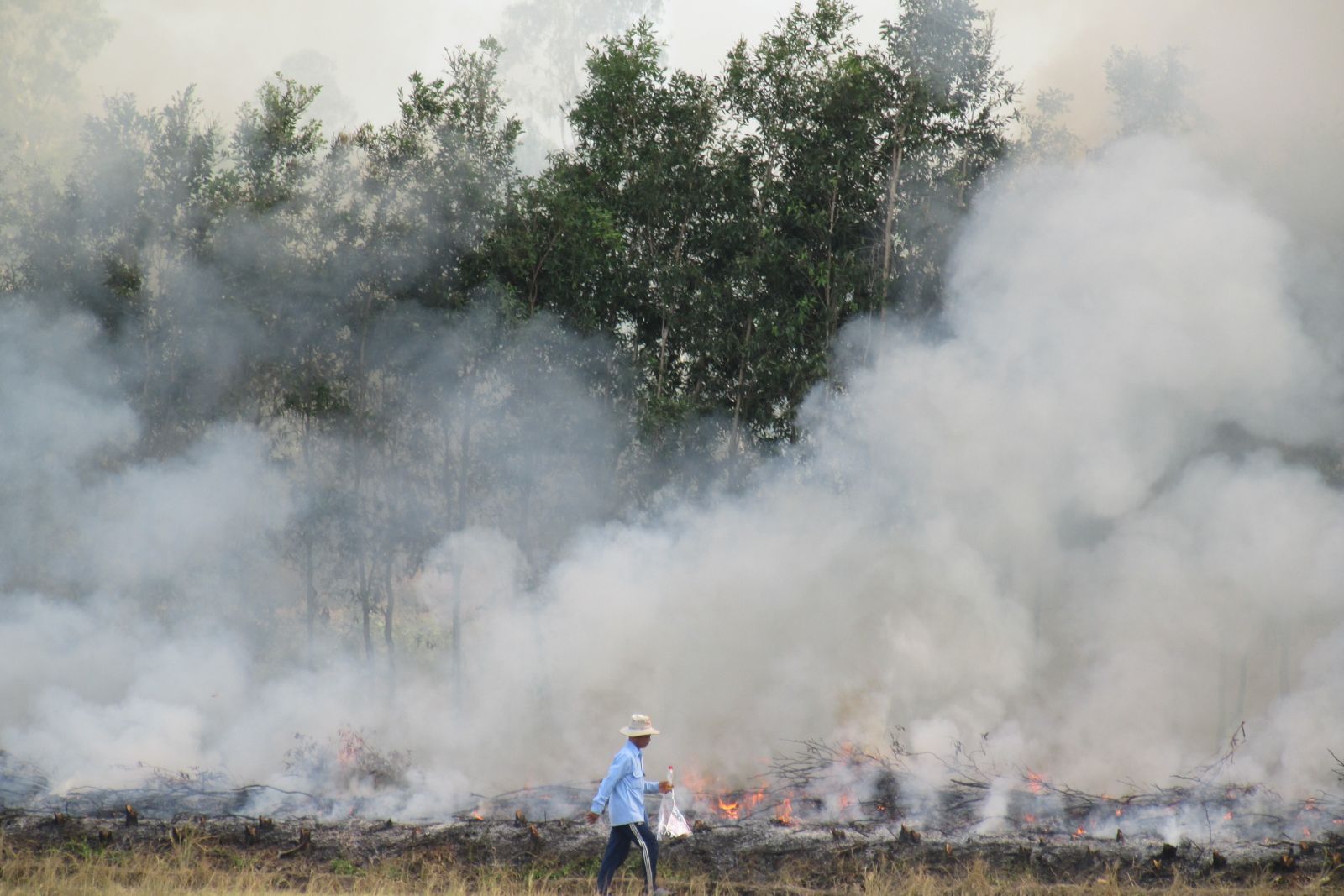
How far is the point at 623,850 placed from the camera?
10211mm

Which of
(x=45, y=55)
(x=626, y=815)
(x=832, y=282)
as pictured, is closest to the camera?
(x=626, y=815)

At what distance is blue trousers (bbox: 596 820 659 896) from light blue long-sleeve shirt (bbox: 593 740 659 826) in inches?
3.8

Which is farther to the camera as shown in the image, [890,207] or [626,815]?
[890,207]

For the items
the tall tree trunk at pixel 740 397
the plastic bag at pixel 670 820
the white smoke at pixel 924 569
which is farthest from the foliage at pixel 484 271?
the plastic bag at pixel 670 820

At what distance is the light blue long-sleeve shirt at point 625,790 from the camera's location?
394 inches

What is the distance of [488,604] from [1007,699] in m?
8.80

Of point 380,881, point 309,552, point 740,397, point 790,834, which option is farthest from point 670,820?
point 309,552

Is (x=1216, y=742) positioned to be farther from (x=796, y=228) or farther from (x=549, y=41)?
(x=549, y=41)

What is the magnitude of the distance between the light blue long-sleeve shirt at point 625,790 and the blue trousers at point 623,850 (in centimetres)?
10

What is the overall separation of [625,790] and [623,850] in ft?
1.81

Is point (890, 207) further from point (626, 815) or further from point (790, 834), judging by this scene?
point (626, 815)

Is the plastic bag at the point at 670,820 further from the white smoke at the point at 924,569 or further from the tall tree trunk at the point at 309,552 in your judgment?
the tall tree trunk at the point at 309,552

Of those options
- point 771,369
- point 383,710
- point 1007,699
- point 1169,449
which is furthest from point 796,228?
point 383,710

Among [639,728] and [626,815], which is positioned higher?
[639,728]
